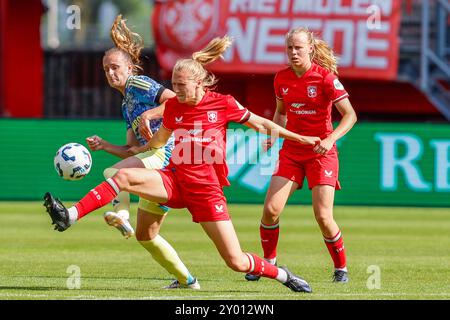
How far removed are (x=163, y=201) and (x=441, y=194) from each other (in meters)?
13.7

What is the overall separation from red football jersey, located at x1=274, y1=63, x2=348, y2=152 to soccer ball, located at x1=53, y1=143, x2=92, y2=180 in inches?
80.3

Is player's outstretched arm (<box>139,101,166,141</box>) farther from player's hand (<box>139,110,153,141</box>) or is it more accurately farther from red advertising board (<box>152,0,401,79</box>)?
red advertising board (<box>152,0,401,79</box>)

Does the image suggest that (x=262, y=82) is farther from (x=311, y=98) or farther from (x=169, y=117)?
(x=169, y=117)

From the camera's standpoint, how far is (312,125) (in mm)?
11109

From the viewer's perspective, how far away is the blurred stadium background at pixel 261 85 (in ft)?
74.0

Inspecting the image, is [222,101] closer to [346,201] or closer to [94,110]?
[346,201]

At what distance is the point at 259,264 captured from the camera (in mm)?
9656

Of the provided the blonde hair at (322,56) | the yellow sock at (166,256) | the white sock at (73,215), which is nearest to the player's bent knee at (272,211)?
the yellow sock at (166,256)

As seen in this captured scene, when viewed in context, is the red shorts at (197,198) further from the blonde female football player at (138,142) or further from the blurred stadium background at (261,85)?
the blurred stadium background at (261,85)

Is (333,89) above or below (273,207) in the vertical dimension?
above

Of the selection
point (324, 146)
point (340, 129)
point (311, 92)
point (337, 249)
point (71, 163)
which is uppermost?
point (311, 92)

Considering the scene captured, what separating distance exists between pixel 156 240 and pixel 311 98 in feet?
6.69

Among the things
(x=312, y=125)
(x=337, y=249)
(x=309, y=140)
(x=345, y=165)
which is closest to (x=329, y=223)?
(x=337, y=249)
